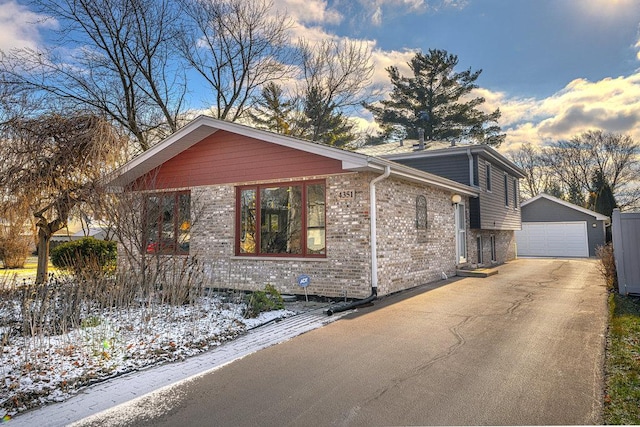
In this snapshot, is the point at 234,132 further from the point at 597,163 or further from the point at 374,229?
the point at 597,163

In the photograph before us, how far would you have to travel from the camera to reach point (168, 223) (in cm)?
971

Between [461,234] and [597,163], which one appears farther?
[597,163]

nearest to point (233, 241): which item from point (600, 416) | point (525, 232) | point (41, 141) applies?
point (41, 141)

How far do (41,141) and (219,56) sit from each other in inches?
449

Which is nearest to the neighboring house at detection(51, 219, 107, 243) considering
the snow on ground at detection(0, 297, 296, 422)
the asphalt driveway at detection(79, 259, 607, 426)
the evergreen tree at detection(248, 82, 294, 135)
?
the snow on ground at detection(0, 297, 296, 422)

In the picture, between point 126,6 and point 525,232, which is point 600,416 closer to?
point 126,6

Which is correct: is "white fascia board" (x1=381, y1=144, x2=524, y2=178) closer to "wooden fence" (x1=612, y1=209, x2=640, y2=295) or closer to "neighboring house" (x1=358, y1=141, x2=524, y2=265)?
"neighboring house" (x1=358, y1=141, x2=524, y2=265)

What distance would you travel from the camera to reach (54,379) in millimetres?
3893

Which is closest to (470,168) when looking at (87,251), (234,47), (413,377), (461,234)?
(461,234)

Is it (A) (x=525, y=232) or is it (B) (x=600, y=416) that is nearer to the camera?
(B) (x=600, y=416)

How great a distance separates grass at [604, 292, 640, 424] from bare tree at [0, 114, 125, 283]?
9542mm

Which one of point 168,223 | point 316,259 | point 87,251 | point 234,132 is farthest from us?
point 87,251

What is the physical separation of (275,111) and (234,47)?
4.26 m

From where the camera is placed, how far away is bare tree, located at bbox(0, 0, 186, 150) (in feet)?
45.3
